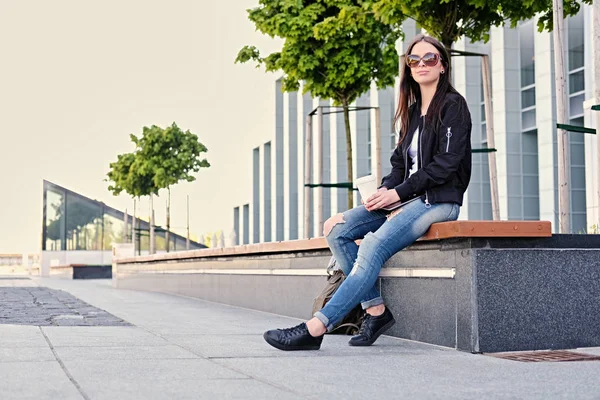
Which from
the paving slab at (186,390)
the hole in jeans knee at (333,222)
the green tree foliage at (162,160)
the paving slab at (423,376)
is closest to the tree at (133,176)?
the green tree foliage at (162,160)

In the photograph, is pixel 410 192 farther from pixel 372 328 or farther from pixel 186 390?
pixel 186 390

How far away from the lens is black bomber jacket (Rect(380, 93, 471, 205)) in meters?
5.41

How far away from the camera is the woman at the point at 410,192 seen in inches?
213

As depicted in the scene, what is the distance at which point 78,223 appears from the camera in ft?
186

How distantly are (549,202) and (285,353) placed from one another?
24.0 meters

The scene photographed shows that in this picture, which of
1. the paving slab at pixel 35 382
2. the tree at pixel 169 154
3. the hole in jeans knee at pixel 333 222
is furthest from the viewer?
the tree at pixel 169 154

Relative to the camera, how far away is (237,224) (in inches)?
2571

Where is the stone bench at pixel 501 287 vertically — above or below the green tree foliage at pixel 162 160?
below

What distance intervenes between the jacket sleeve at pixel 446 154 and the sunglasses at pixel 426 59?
31cm

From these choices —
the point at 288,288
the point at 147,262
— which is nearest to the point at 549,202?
the point at 147,262

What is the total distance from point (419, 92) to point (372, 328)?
1.55m

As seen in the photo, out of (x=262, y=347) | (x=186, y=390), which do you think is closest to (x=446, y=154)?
(x=262, y=347)

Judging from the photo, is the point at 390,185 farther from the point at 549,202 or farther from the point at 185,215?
the point at 185,215

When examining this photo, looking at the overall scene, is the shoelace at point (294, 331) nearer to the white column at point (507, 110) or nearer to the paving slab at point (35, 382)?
the paving slab at point (35, 382)
